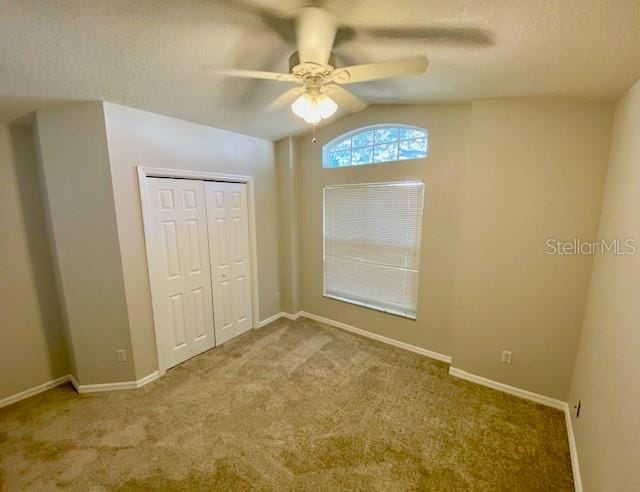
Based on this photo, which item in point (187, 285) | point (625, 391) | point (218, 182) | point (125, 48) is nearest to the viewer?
point (625, 391)

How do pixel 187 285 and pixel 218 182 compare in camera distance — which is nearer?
pixel 187 285

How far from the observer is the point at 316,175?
11.4 ft

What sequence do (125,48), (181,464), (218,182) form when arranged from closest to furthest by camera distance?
(125,48), (181,464), (218,182)

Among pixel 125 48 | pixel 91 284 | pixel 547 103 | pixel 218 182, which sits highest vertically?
pixel 125 48

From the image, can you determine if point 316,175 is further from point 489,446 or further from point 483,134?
point 489,446

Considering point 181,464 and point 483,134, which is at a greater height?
point 483,134

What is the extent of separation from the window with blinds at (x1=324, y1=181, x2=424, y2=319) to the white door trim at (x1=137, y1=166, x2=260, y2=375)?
939mm

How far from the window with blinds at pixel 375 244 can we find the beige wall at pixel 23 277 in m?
2.83

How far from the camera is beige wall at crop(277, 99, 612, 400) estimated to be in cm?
195

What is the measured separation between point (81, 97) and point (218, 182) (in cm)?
126

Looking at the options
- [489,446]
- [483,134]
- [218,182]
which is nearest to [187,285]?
[218,182]

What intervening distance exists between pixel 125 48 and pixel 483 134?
256 centimetres

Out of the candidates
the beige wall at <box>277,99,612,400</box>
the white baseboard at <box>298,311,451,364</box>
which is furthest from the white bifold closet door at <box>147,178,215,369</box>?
the beige wall at <box>277,99,612,400</box>

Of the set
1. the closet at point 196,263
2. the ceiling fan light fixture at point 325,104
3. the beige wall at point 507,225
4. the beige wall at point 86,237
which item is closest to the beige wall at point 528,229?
the beige wall at point 507,225
